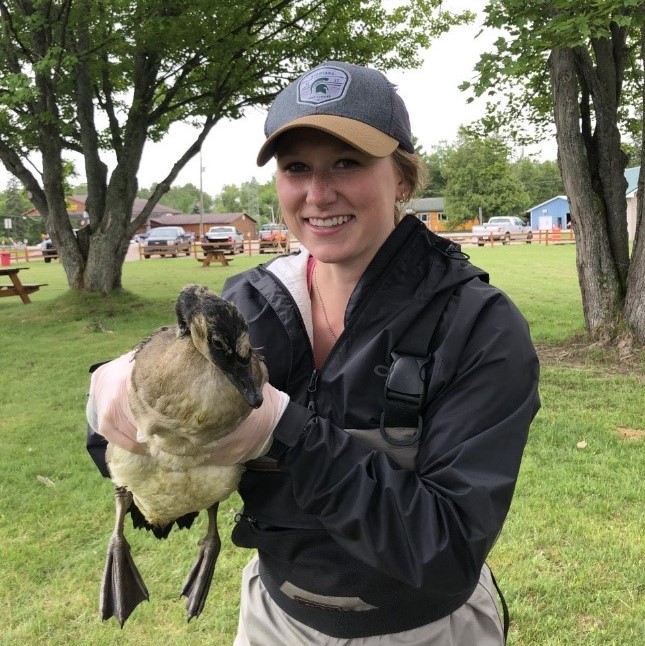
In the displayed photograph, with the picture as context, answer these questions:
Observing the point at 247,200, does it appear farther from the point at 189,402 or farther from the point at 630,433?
the point at 189,402

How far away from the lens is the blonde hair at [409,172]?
2316mm

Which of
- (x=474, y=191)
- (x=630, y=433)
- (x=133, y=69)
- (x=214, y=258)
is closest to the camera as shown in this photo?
(x=630, y=433)

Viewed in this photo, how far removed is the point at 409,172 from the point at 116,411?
1.32 meters

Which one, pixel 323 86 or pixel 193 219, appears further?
pixel 193 219

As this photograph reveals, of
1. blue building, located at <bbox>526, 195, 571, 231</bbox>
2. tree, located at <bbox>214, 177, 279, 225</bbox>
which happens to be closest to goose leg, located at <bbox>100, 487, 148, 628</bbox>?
blue building, located at <bbox>526, 195, 571, 231</bbox>

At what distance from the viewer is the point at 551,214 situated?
87.7m

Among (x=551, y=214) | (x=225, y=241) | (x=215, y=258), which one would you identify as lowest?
(x=215, y=258)

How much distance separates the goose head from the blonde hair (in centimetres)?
70

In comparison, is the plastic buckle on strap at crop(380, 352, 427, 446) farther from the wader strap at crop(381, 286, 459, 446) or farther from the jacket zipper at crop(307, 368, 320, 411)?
the jacket zipper at crop(307, 368, 320, 411)

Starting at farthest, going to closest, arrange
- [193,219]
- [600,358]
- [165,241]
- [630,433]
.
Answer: [193,219] < [165,241] < [600,358] < [630,433]

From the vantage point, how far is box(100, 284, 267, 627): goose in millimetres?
2102

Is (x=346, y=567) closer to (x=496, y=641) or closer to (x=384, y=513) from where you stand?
(x=384, y=513)

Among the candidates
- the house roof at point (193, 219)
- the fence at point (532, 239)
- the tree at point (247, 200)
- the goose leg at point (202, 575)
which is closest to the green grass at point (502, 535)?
the goose leg at point (202, 575)

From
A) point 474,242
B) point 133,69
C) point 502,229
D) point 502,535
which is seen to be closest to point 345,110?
point 502,535
